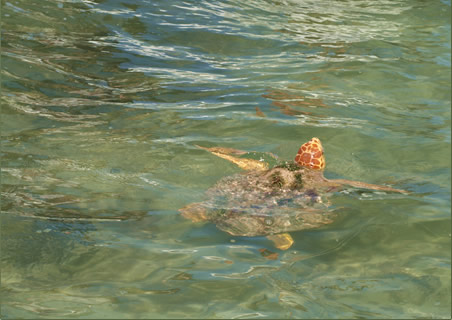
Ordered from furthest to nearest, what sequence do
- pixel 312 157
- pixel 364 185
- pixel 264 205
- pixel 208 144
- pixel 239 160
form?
pixel 208 144, pixel 239 160, pixel 312 157, pixel 364 185, pixel 264 205

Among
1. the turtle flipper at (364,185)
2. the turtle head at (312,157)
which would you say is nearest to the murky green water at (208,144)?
the turtle flipper at (364,185)

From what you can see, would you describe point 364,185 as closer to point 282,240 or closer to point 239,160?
point 282,240

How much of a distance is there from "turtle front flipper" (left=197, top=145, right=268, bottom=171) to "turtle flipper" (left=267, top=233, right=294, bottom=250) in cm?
159

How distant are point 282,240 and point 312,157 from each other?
1.76 meters

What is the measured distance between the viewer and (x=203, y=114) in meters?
8.97

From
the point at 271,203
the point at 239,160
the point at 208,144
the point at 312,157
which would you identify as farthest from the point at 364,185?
the point at 208,144

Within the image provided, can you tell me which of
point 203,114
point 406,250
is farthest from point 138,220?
point 203,114

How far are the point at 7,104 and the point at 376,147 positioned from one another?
5661mm

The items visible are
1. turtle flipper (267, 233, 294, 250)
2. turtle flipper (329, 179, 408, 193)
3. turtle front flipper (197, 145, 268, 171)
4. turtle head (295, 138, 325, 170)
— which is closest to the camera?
turtle flipper (267, 233, 294, 250)

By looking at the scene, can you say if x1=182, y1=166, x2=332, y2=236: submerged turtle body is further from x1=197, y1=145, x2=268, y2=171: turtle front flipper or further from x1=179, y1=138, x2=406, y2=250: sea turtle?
x1=197, y1=145, x2=268, y2=171: turtle front flipper

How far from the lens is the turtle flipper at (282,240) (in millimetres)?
5305

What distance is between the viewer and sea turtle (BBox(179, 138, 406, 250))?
553 cm

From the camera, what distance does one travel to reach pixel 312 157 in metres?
6.87

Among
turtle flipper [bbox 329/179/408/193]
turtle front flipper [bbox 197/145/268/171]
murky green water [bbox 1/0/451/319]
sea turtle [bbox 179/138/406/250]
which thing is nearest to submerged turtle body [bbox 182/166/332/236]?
sea turtle [bbox 179/138/406/250]
